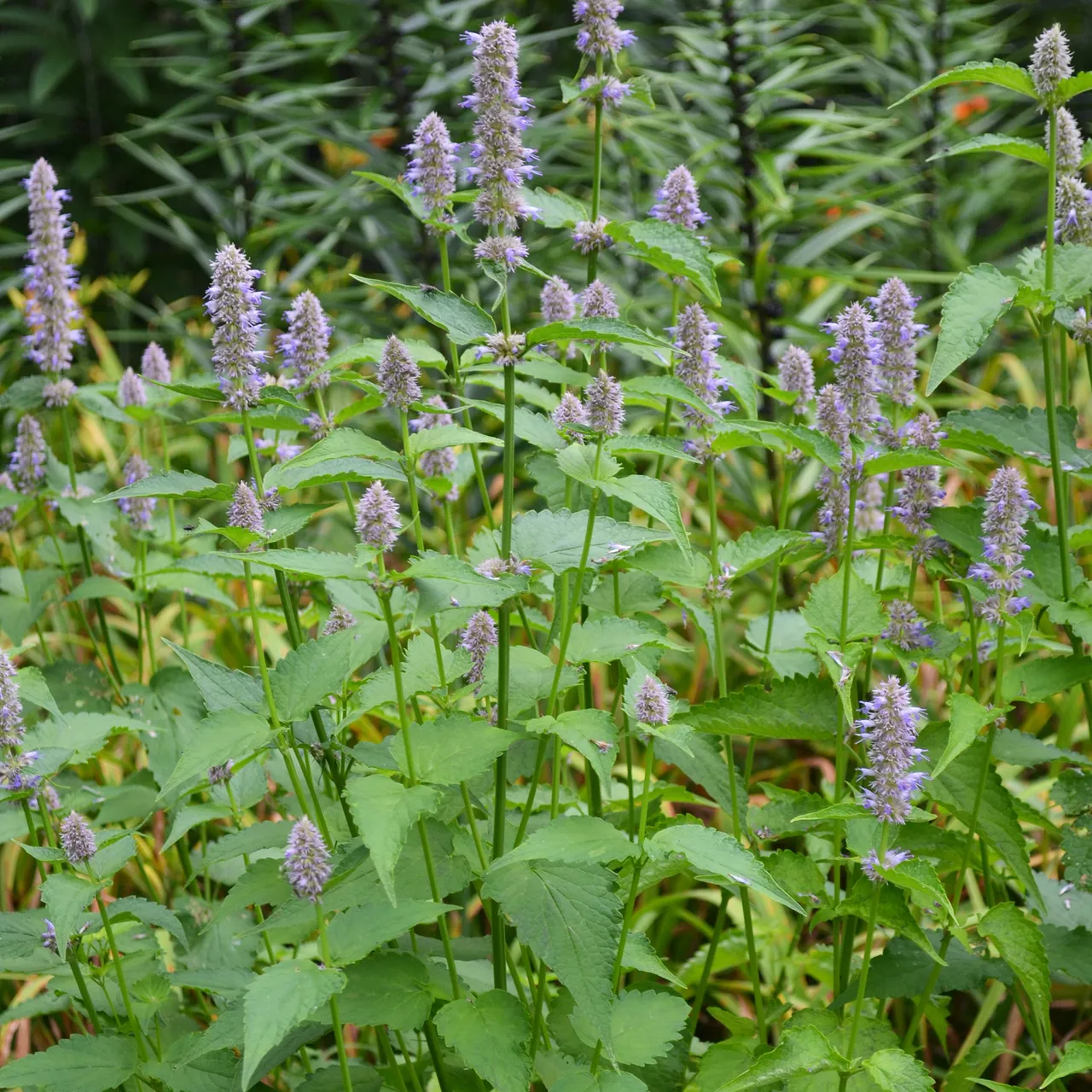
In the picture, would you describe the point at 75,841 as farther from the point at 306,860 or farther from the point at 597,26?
the point at 597,26

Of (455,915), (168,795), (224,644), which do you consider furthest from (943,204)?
(168,795)

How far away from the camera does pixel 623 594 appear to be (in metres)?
2.36

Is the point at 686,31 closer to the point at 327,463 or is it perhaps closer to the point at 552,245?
the point at 552,245

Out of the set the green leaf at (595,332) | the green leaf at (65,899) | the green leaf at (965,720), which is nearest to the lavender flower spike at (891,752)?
the green leaf at (965,720)

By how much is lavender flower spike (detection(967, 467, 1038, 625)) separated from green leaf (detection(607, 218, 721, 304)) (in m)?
0.56

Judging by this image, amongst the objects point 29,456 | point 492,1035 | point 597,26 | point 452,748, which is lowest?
point 492,1035

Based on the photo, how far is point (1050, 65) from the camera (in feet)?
6.63

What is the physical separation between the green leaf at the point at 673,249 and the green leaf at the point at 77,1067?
1.52 meters

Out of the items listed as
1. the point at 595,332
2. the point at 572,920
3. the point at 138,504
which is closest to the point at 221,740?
the point at 572,920

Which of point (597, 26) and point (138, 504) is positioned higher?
point (597, 26)

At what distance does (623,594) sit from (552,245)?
3.22 meters

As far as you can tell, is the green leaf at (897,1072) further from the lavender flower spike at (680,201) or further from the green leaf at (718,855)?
the lavender flower spike at (680,201)

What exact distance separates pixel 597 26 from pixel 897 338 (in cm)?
77

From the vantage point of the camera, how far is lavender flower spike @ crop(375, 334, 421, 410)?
5.94 ft
